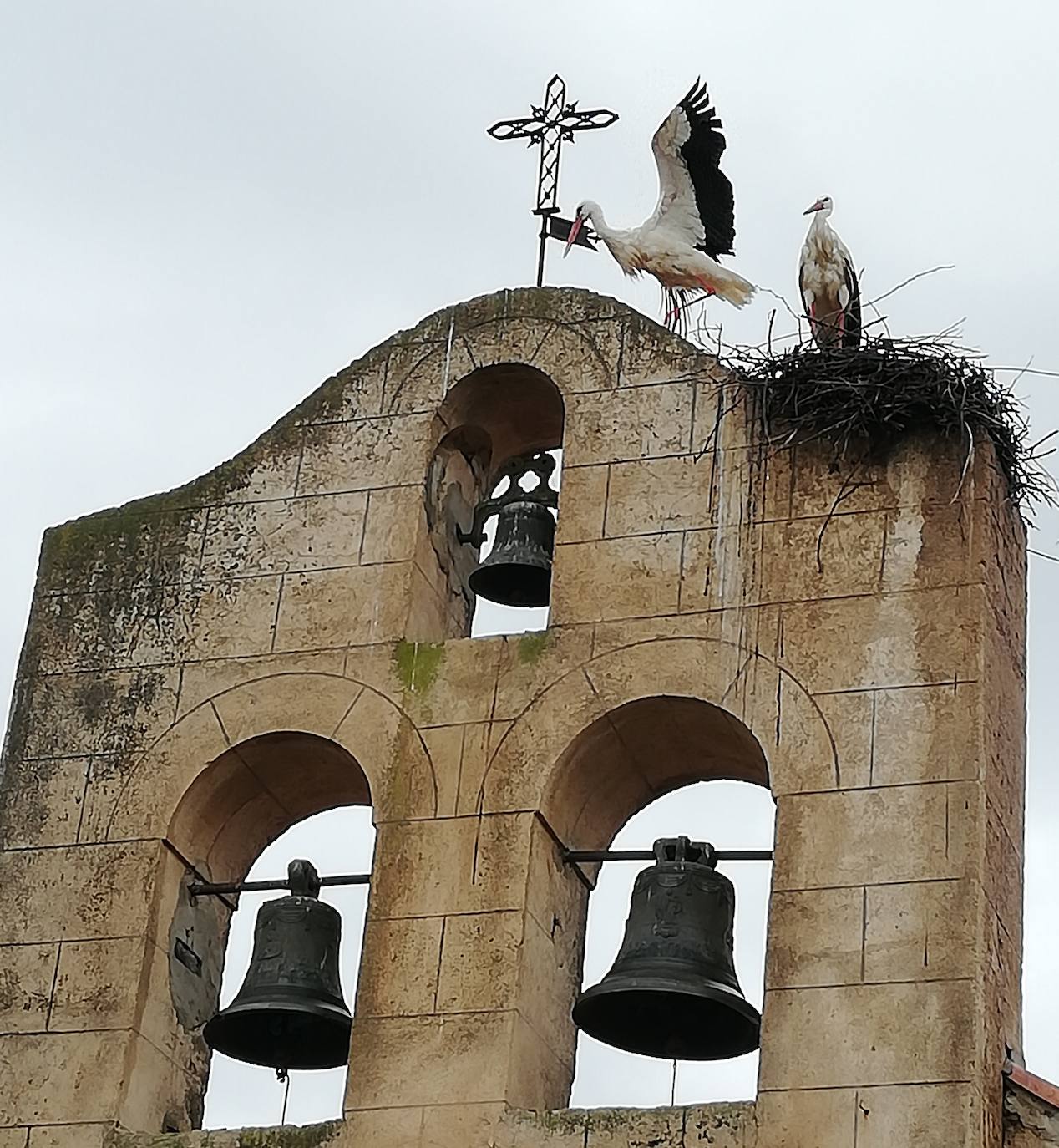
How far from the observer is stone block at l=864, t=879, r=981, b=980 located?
10.7m

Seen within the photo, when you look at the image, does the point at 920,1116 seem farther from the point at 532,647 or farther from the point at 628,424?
the point at 628,424

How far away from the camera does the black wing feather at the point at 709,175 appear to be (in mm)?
13188

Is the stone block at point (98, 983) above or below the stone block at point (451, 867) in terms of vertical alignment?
below

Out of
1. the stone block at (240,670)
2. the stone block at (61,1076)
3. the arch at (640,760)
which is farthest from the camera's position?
the stone block at (240,670)

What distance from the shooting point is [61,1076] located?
37.8ft

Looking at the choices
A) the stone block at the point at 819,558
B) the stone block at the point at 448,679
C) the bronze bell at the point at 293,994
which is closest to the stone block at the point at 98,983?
the bronze bell at the point at 293,994

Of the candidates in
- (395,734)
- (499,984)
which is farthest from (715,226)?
(499,984)

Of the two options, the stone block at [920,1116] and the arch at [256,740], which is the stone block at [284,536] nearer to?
the arch at [256,740]

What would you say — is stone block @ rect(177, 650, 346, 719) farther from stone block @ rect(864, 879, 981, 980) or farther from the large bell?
stone block @ rect(864, 879, 981, 980)

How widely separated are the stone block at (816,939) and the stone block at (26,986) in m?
2.71

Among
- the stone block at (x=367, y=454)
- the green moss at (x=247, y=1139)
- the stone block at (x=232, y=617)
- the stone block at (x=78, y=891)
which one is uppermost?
the stone block at (x=367, y=454)

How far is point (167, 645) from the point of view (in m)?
12.4

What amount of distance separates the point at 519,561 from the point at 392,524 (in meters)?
0.52

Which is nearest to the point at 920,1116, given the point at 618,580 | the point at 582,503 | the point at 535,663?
the point at 535,663
